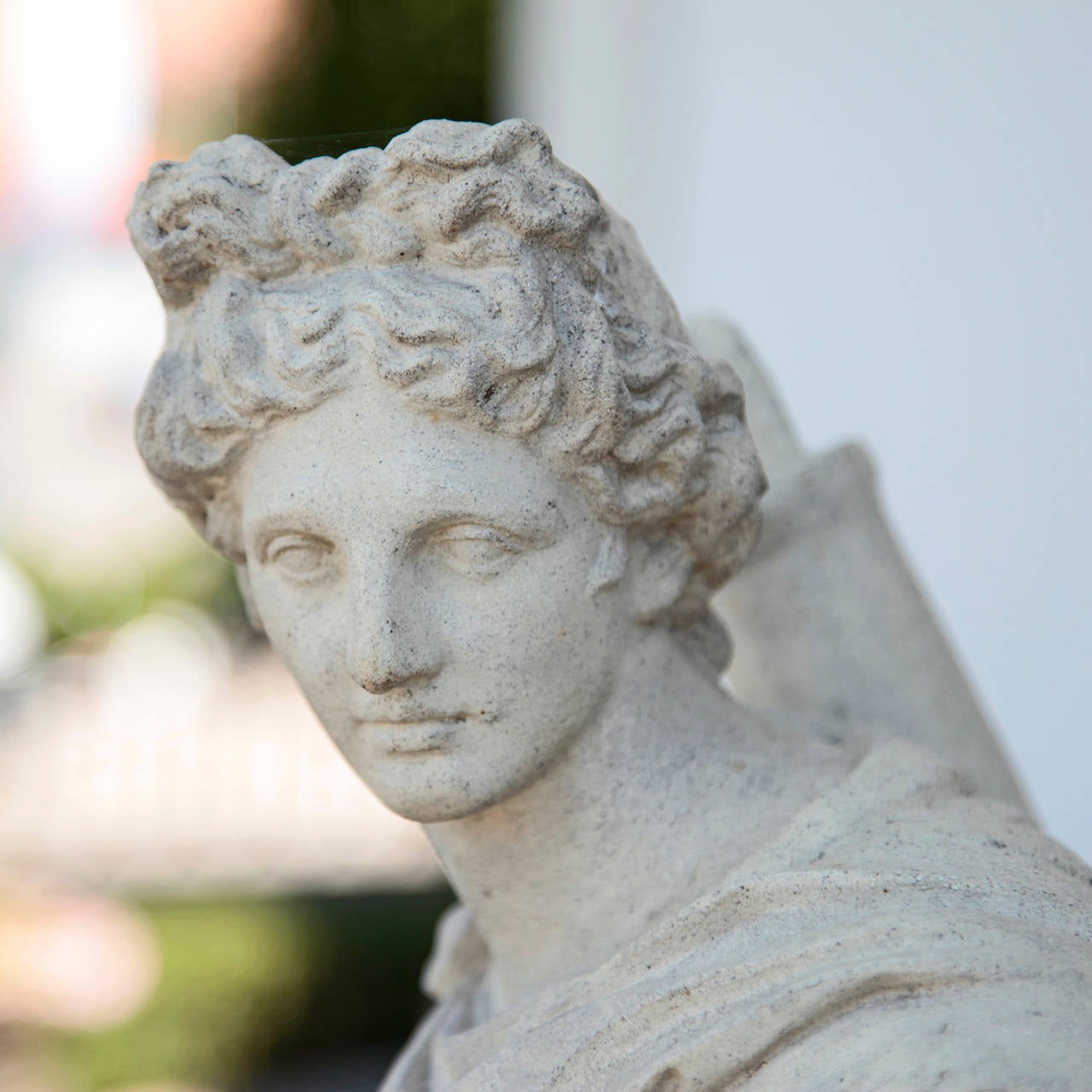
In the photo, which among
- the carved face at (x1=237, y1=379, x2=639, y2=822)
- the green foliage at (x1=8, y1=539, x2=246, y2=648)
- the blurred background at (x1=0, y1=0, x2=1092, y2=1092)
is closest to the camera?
the carved face at (x1=237, y1=379, x2=639, y2=822)

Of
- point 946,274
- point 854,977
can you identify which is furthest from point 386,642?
point 946,274

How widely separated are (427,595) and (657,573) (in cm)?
30

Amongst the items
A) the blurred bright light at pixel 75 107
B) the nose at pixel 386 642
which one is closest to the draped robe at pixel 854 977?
the nose at pixel 386 642

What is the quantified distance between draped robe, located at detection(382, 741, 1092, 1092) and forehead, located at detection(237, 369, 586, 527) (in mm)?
457

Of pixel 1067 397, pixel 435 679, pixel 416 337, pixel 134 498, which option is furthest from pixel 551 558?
pixel 134 498

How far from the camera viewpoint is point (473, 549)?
5.22ft

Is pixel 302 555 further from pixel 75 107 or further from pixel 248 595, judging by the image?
pixel 75 107

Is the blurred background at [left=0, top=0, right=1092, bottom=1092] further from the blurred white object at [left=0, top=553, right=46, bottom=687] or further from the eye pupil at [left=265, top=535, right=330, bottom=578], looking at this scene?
the eye pupil at [left=265, top=535, right=330, bottom=578]

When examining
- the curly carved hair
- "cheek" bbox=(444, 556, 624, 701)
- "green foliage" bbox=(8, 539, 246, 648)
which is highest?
the curly carved hair

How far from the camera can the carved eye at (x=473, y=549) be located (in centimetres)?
158

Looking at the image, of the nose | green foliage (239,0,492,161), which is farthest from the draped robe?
green foliage (239,0,492,161)

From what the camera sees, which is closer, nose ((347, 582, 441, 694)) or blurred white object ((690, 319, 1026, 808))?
nose ((347, 582, 441, 694))

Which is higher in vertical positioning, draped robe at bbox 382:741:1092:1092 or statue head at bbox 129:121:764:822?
statue head at bbox 129:121:764:822

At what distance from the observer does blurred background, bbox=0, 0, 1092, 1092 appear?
3.47 m
